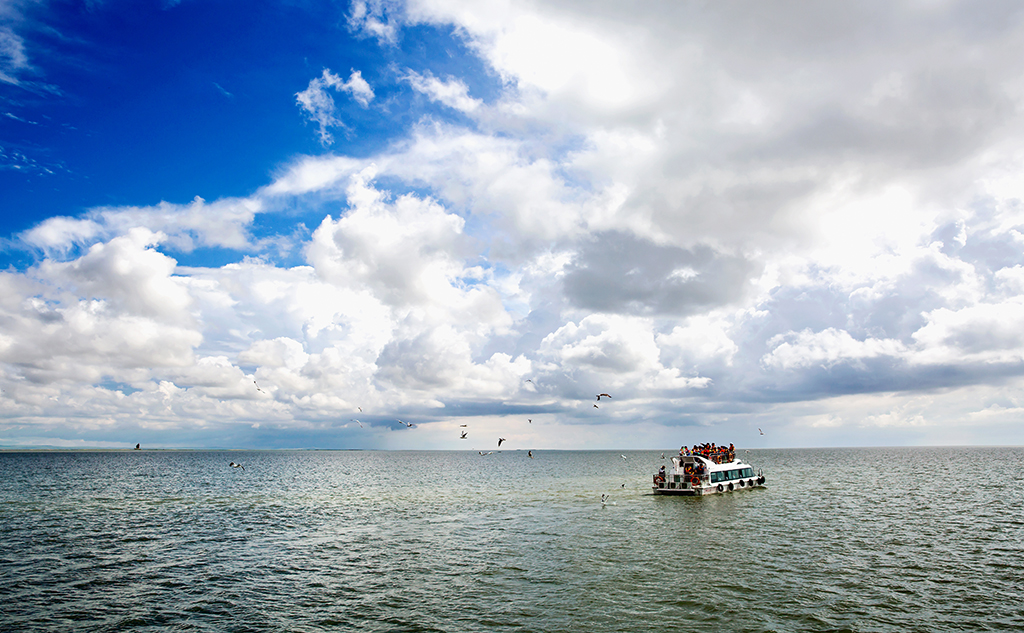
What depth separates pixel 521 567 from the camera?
36125 mm

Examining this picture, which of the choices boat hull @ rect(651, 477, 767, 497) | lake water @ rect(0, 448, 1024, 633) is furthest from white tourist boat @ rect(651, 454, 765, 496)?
lake water @ rect(0, 448, 1024, 633)

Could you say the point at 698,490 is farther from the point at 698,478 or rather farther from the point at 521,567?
the point at 521,567

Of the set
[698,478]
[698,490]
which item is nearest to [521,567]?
[698,490]

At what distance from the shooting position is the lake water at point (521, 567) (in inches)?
1040

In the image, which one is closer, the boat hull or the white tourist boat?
the boat hull

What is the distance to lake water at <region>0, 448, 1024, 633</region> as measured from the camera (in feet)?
86.6

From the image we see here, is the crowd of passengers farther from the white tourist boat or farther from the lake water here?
the lake water

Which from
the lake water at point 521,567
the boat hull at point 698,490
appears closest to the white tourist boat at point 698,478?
the boat hull at point 698,490

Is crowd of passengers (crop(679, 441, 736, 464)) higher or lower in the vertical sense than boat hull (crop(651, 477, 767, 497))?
higher

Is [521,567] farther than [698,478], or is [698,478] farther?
[698,478]

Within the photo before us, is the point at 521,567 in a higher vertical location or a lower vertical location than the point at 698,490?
higher

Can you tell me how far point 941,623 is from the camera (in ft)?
82.1

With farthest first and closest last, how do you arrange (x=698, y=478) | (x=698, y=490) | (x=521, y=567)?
1. (x=698, y=478)
2. (x=698, y=490)
3. (x=521, y=567)

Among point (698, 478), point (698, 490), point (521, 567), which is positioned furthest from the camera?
point (698, 478)
